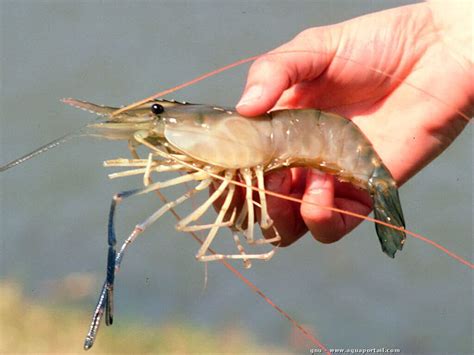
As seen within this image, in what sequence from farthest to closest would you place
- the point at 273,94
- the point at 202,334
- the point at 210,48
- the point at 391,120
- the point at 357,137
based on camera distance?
the point at 210,48 < the point at 202,334 < the point at 391,120 < the point at 357,137 < the point at 273,94

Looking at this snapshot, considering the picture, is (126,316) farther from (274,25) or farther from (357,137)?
(274,25)

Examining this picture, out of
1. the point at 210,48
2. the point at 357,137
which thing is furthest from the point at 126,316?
the point at 210,48

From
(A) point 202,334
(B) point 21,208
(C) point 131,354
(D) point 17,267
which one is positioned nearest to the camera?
(C) point 131,354

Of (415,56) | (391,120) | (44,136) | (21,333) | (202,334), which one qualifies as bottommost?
(202,334)

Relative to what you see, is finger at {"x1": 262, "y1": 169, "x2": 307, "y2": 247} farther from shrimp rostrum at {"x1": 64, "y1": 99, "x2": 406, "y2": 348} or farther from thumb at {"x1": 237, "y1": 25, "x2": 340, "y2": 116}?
thumb at {"x1": 237, "y1": 25, "x2": 340, "y2": 116}

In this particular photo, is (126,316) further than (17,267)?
No

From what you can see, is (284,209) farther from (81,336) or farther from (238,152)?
(81,336)

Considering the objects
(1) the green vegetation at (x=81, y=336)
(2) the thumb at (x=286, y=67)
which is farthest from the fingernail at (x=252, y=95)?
(1) the green vegetation at (x=81, y=336)
